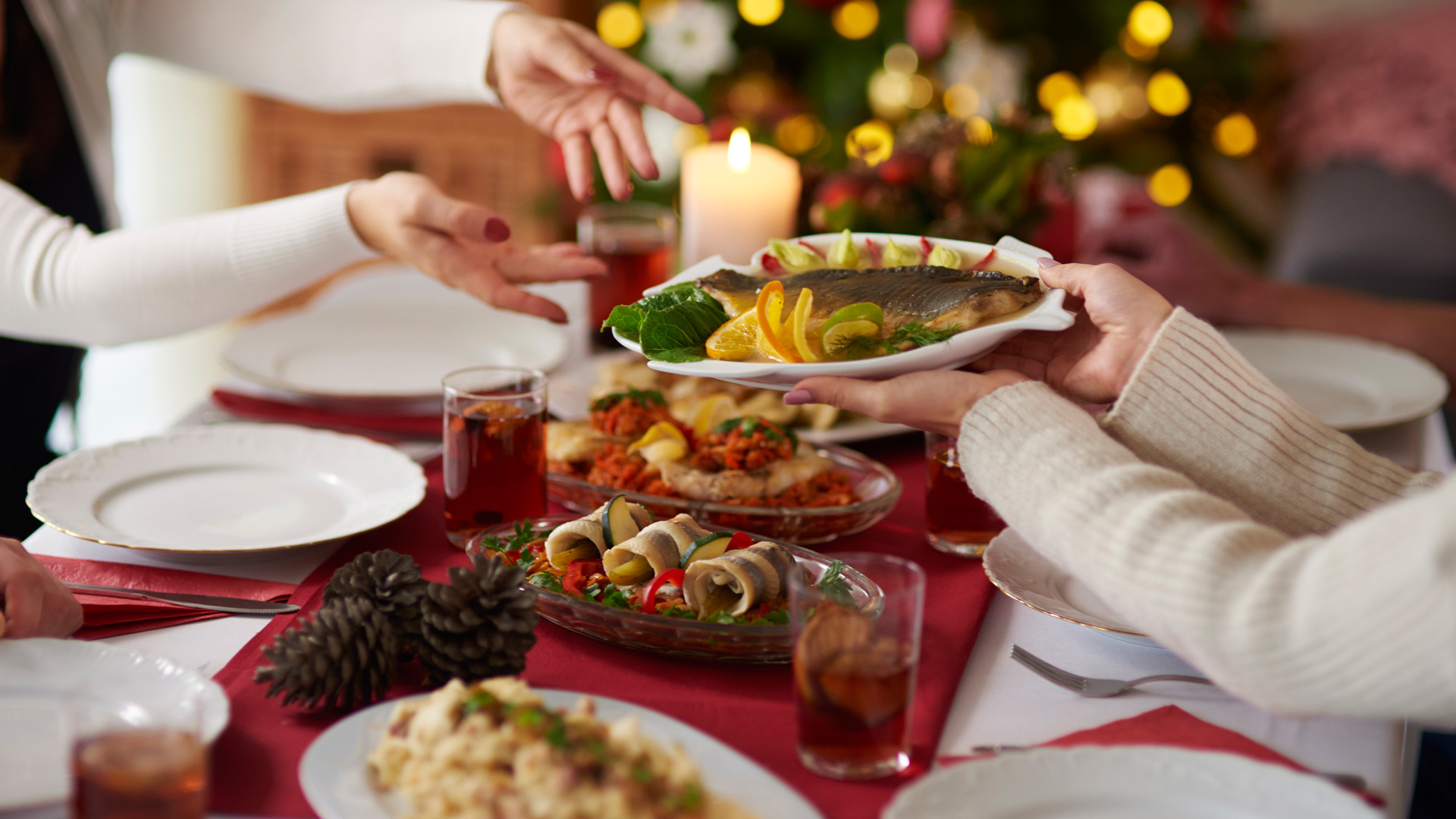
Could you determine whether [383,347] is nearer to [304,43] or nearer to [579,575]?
[304,43]

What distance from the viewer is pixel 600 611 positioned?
38.4 inches

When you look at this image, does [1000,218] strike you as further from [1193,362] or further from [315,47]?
[315,47]

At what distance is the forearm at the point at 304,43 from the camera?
1.94 m

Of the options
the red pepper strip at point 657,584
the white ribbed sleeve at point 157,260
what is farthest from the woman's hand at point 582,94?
the red pepper strip at point 657,584

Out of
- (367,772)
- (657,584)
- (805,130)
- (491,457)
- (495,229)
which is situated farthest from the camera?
(805,130)

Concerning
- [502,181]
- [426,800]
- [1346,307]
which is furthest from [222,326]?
[426,800]

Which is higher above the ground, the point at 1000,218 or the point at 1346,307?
the point at 1000,218

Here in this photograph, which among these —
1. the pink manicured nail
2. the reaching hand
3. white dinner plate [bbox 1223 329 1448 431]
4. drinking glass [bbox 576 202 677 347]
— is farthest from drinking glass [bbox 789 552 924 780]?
the reaching hand

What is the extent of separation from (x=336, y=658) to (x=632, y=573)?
0.27m

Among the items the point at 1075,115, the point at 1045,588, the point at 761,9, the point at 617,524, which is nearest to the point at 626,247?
the point at 617,524

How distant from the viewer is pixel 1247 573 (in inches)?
32.3

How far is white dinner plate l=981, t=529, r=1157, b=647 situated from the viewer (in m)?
1.04

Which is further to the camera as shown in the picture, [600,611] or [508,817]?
[600,611]

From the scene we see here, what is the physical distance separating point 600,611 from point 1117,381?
535 millimetres
